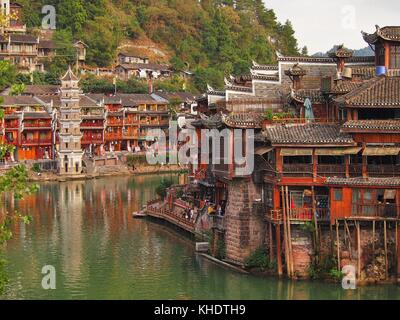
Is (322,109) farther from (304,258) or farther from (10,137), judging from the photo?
(10,137)

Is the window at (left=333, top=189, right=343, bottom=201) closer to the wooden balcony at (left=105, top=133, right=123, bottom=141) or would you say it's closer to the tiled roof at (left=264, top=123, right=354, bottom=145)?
the tiled roof at (left=264, top=123, right=354, bottom=145)

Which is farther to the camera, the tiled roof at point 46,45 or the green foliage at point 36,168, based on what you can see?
the tiled roof at point 46,45

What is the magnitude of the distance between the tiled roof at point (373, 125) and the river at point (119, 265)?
17.4 ft

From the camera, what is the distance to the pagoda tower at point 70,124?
256 ft

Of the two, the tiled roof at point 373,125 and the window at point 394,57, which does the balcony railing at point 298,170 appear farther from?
the window at point 394,57

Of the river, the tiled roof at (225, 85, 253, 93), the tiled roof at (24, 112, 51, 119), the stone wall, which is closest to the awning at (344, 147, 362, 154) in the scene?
the stone wall

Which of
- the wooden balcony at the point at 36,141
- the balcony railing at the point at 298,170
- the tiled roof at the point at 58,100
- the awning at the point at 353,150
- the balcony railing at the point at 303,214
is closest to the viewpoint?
the awning at the point at 353,150

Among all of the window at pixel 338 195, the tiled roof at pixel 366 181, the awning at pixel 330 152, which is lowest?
the window at pixel 338 195

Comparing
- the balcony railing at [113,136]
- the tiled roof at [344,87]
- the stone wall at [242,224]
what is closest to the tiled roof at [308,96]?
the tiled roof at [344,87]

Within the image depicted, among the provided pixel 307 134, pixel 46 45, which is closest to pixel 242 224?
pixel 307 134

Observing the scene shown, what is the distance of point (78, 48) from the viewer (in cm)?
9981

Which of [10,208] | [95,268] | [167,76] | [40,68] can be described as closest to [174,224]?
[95,268]

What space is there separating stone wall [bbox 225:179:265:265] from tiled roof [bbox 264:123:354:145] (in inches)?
105

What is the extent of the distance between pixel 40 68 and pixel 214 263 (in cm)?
6688
